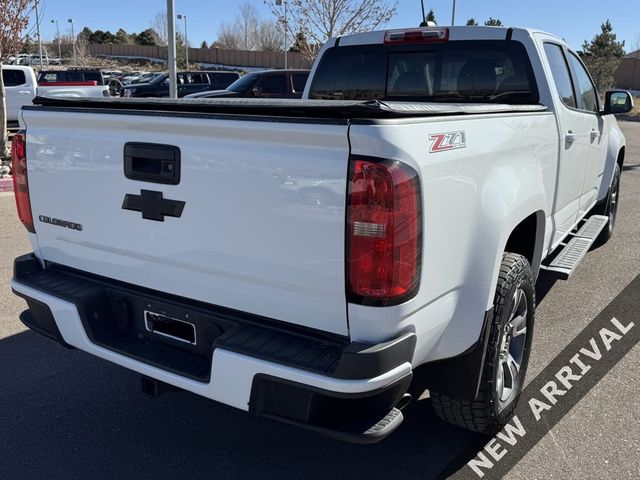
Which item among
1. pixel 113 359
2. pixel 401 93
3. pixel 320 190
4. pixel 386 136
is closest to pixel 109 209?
pixel 113 359

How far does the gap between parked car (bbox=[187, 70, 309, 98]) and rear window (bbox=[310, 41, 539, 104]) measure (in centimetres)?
995

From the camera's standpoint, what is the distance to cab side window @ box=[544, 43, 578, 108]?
427cm

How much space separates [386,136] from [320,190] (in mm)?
294

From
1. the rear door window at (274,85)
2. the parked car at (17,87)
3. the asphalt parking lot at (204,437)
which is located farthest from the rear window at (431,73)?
the parked car at (17,87)

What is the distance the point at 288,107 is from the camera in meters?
2.29

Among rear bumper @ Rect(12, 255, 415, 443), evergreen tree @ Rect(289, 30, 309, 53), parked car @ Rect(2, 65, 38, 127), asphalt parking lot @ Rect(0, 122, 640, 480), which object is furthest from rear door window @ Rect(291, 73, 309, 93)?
rear bumper @ Rect(12, 255, 415, 443)

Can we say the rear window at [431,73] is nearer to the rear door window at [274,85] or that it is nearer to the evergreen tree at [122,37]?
the rear door window at [274,85]

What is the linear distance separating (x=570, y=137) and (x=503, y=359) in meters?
1.66

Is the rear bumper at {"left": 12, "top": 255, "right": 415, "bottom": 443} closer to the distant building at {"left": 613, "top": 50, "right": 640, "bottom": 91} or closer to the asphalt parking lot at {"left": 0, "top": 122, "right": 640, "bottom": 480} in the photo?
the asphalt parking lot at {"left": 0, "top": 122, "right": 640, "bottom": 480}

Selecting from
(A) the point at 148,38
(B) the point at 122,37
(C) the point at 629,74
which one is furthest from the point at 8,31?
(B) the point at 122,37

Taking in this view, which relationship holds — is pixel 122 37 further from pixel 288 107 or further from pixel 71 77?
pixel 288 107

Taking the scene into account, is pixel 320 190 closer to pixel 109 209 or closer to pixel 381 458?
pixel 109 209

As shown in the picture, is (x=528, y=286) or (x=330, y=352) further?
(x=528, y=286)

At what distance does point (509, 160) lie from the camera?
2869 millimetres
